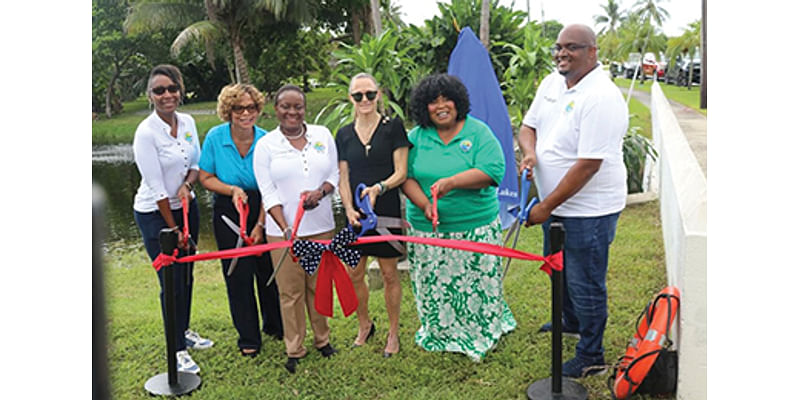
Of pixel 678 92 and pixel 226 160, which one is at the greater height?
pixel 678 92

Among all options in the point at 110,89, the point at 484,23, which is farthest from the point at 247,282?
the point at 484,23

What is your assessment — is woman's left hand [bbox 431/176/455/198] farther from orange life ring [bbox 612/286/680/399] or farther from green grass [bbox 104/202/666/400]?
orange life ring [bbox 612/286/680/399]

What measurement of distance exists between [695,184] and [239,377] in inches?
96.4

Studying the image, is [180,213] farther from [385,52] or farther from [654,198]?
[654,198]

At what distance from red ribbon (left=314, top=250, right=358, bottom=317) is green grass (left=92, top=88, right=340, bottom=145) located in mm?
919

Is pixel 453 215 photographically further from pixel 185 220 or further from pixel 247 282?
pixel 185 220

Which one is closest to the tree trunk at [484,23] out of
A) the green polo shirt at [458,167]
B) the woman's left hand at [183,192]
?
the green polo shirt at [458,167]

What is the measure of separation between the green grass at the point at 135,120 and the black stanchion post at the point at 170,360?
0.84m

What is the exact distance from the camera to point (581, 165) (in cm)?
293

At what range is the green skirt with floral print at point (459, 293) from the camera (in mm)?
3479

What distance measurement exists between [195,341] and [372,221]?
58.4 inches

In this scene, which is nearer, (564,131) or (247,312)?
(564,131)
